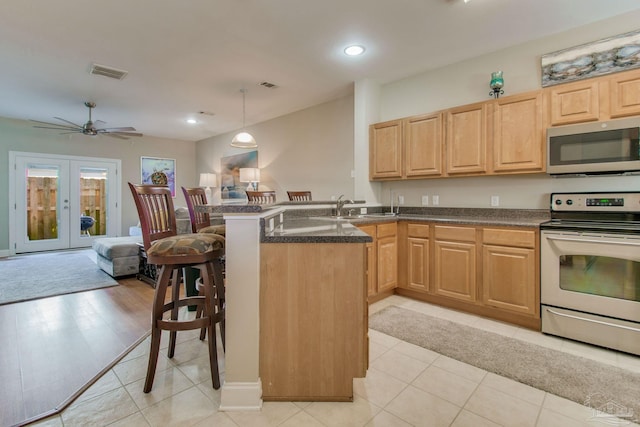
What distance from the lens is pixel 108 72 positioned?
3.63m

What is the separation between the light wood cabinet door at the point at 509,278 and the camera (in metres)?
2.50

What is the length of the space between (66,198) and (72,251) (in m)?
1.14

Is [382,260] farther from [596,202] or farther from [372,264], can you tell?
[596,202]

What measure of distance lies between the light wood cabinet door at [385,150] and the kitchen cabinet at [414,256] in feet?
2.41

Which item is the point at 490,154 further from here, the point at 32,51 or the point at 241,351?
the point at 32,51

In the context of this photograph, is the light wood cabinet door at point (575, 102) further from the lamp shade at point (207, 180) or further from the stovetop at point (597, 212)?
→ the lamp shade at point (207, 180)

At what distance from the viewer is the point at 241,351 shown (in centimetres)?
158

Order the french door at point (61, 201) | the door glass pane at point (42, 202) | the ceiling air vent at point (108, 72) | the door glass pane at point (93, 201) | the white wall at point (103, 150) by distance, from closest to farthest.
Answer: the ceiling air vent at point (108, 72), the white wall at point (103, 150), the french door at point (61, 201), the door glass pane at point (42, 202), the door glass pane at point (93, 201)

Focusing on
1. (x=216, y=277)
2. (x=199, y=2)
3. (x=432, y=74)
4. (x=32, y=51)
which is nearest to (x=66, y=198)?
(x=32, y=51)

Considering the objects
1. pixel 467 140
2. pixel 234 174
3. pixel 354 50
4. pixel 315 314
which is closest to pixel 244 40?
pixel 354 50

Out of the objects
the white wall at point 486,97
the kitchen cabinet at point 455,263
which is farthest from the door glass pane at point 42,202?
the kitchen cabinet at point 455,263

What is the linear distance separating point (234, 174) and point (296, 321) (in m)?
5.65

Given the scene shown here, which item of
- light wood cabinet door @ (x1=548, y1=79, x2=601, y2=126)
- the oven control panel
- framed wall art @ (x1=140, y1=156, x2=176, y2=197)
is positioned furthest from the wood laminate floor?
framed wall art @ (x1=140, y1=156, x2=176, y2=197)

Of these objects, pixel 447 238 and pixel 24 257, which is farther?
pixel 24 257
